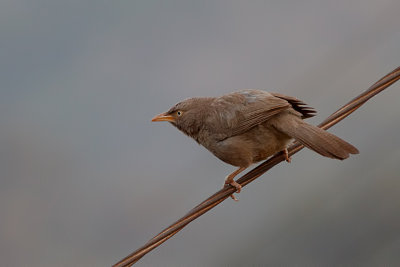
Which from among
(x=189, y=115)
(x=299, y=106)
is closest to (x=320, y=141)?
(x=299, y=106)

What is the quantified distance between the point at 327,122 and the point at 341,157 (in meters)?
0.34

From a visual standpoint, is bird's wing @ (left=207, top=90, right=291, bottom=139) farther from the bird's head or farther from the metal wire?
the metal wire

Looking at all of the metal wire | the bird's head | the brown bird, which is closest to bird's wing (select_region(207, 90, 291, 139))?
the brown bird

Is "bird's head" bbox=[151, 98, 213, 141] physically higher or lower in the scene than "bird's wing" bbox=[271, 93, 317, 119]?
higher

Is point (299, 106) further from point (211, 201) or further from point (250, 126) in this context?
point (211, 201)

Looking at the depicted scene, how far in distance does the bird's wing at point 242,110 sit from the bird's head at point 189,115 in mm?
141

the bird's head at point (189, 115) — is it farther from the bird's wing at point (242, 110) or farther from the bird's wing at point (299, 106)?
the bird's wing at point (299, 106)

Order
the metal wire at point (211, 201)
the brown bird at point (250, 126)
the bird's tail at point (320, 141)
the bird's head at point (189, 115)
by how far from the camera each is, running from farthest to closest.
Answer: the bird's head at point (189, 115) → the brown bird at point (250, 126) → the bird's tail at point (320, 141) → the metal wire at point (211, 201)

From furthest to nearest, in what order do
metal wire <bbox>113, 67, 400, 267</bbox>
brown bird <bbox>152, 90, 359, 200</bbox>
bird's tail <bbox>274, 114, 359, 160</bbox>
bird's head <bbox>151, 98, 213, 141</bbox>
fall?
1. bird's head <bbox>151, 98, 213, 141</bbox>
2. brown bird <bbox>152, 90, 359, 200</bbox>
3. bird's tail <bbox>274, 114, 359, 160</bbox>
4. metal wire <bbox>113, 67, 400, 267</bbox>

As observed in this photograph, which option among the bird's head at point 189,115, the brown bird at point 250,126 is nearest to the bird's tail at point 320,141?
the brown bird at point 250,126

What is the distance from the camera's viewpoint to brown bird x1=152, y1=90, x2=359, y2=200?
152 inches

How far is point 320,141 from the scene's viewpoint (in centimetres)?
355

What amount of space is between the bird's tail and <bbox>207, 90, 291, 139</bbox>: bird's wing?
214 mm

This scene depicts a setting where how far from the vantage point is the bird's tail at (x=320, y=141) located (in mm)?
3471
